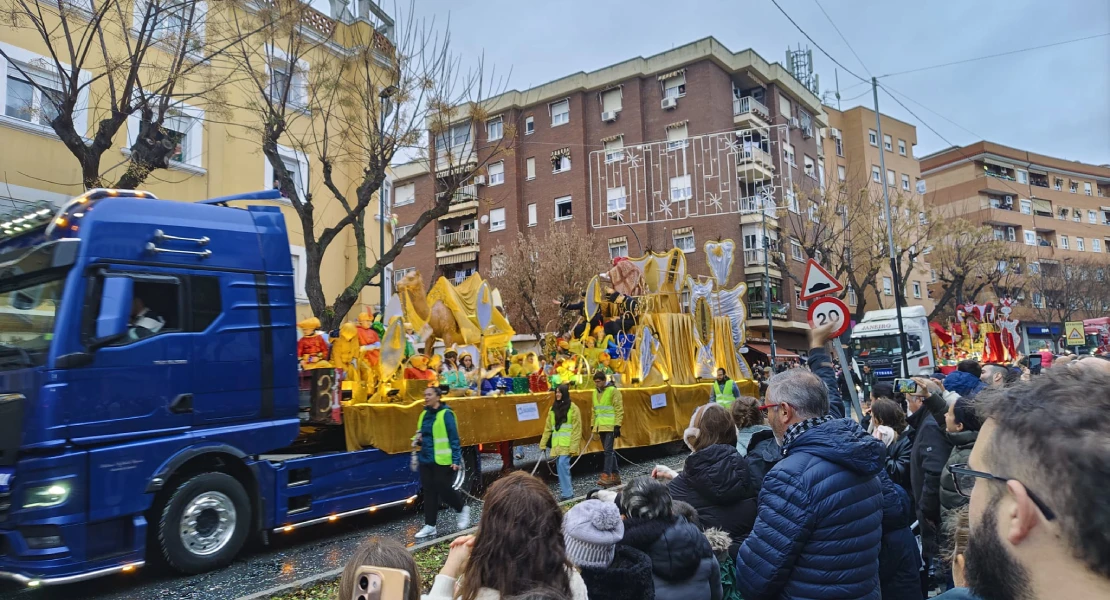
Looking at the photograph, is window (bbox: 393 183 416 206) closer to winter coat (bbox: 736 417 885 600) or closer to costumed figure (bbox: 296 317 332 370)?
costumed figure (bbox: 296 317 332 370)

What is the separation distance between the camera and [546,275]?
1241 inches

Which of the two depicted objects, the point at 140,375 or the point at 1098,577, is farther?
the point at 140,375

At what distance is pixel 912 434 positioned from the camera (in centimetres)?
546

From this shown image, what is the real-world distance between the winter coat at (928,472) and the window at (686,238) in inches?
1225

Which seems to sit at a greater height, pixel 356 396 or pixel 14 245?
pixel 14 245

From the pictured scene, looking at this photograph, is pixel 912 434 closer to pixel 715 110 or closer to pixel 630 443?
pixel 630 443

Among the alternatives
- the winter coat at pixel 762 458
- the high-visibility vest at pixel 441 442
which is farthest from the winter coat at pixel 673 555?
the high-visibility vest at pixel 441 442

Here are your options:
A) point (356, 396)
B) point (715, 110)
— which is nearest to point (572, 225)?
point (715, 110)

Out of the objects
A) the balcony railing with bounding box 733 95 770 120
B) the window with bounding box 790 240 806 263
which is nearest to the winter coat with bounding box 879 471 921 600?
the balcony railing with bounding box 733 95 770 120

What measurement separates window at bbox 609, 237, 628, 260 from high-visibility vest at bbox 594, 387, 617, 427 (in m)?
25.5

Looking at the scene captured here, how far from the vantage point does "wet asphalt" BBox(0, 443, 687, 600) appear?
612 centimetres

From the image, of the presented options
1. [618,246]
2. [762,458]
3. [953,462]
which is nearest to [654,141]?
[618,246]

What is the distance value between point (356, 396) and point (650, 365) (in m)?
6.88

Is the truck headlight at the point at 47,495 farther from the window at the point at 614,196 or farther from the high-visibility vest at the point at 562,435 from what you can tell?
the window at the point at 614,196
